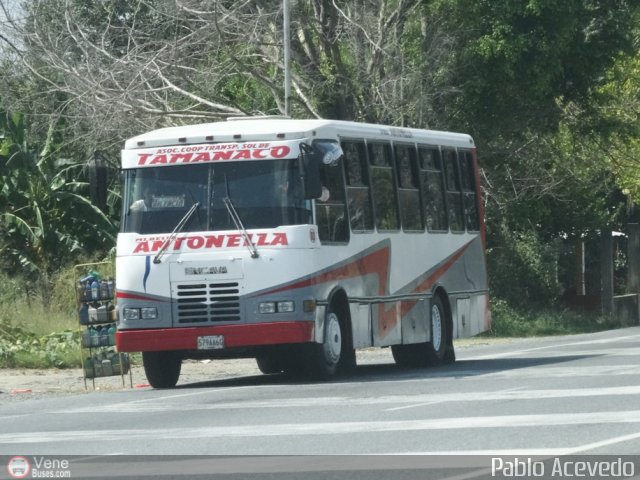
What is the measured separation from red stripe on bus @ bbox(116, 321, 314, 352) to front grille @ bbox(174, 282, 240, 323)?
0.14 meters

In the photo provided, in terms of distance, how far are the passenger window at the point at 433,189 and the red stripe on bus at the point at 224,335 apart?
4581mm

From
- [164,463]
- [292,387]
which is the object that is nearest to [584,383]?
[292,387]

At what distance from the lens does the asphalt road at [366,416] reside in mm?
11414

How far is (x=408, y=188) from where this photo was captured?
21.3 m

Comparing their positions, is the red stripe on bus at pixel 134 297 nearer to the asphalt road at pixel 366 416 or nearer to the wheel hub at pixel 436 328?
the asphalt road at pixel 366 416

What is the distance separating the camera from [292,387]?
1802cm

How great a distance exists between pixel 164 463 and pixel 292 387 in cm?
720

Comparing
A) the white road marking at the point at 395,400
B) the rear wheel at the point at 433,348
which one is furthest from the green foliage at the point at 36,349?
the white road marking at the point at 395,400

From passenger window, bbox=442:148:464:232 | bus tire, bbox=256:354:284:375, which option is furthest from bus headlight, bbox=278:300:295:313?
passenger window, bbox=442:148:464:232

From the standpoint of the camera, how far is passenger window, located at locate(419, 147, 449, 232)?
71.8 feet

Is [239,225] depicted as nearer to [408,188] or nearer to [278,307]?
[278,307]

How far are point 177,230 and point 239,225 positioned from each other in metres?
0.81

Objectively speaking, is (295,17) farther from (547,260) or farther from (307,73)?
(547,260)

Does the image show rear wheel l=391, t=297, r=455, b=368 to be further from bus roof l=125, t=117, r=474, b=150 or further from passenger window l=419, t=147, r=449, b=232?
bus roof l=125, t=117, r=474, b=150
